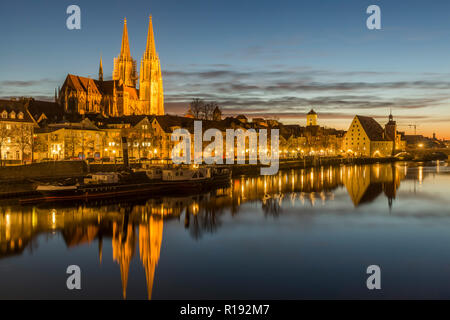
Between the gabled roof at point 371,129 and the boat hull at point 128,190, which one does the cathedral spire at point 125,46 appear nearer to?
the gabled roof at point 371,129

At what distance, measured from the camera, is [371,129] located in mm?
130500

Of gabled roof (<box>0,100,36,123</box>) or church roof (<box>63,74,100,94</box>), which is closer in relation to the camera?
gabled roof (<box>0,100,36,123</box>)

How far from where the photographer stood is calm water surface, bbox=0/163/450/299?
16656 mm

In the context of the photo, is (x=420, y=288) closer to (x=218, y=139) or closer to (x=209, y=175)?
(x=209, y=175)

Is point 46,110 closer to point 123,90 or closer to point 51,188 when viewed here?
point 123,90

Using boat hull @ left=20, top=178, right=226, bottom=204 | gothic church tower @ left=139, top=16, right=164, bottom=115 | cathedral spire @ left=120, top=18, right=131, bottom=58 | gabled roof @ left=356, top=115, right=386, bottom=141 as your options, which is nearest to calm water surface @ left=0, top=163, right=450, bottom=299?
boat hull @ left=20, top=178, right=226, bottom=204

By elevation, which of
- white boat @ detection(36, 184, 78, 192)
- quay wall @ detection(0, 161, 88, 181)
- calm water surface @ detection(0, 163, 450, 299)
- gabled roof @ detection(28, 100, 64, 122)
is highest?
gabled roof @ detection(28, 100, 64, 122)

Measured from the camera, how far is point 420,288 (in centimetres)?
1641

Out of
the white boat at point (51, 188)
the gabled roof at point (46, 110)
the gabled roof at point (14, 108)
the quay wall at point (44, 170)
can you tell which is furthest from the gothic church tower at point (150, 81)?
the white boat at point (51, 188)

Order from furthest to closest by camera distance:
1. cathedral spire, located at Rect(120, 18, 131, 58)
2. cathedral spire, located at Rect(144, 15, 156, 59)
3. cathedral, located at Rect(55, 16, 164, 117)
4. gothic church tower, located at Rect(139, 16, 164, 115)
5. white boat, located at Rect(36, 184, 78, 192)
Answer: cathedral spire, located at Rect(120, 18, 131, 58) → cathedral spire, located at Rect(144, 15, 156, 59) → gothic church tower, located at Rect(139, 16, 164, 115) → cathedral, located at Rect(55, 16, 164, 117) → white boat, located at Rect(36, 184, 78, 192)

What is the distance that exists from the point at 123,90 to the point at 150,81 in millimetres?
14508

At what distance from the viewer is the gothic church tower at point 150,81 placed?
12650 centimetres

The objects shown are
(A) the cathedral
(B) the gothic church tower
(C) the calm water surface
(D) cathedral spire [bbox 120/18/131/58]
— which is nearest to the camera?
(C) the calm water surface

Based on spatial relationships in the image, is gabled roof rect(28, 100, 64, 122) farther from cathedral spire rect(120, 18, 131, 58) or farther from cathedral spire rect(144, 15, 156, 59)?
cathedral spire rect(120, 18, 131, 58)
